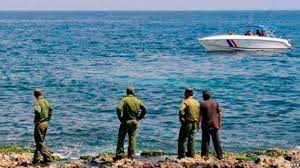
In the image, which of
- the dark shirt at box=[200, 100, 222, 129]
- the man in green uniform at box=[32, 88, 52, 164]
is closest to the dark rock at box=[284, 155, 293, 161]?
the dark shirt at box=[200, 100, 222, 129]

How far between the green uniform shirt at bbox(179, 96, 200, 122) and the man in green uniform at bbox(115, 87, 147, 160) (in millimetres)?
985

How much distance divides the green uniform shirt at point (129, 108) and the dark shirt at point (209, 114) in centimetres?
150

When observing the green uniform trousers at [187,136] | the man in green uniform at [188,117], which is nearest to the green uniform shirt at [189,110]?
the man in green uniform at [188,117]

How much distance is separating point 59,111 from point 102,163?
13.9 meters

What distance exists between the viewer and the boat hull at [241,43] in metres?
64.1

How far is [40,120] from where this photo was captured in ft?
53.8

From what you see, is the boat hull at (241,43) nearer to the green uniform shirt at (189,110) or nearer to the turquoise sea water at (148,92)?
the turquoise sea water at (148,92)

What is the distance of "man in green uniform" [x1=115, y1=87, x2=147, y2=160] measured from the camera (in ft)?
54.3

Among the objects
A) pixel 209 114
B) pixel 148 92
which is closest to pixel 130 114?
pixel 209 114

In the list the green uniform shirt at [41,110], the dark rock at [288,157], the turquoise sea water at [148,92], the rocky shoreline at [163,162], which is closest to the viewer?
the rocky shoreline at [163,162]

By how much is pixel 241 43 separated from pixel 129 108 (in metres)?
48.8

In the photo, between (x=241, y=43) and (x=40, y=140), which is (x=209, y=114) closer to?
(x=40, y=140)

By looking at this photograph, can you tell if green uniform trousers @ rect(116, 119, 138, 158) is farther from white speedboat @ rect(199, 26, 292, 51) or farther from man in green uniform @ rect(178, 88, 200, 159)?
white speedboat @ rect(199, 26, 292, 51)

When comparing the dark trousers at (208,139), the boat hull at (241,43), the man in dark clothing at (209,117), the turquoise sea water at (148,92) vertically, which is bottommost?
the turquoise sea water at (148,92)
